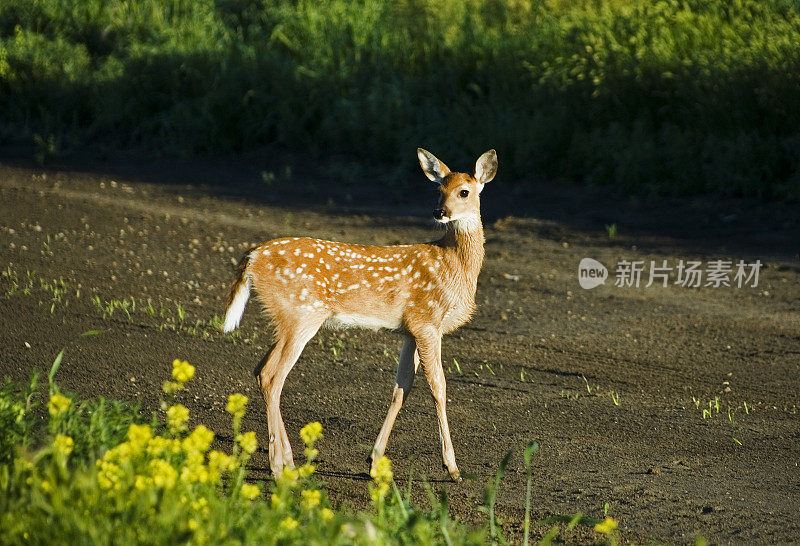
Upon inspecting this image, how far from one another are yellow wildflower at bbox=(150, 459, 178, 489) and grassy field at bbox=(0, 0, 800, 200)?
10.1m

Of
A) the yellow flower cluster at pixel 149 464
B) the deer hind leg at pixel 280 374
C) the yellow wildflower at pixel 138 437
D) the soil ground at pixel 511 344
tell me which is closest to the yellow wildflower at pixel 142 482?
the yellow flower cluster at pixel 149 464

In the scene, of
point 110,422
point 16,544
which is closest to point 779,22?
point 110,422

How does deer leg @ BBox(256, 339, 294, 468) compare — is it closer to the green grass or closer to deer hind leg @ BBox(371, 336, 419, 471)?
deer hind leg @ BBox(371, 336, 419, 471)

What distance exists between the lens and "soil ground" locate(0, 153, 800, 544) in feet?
19.4

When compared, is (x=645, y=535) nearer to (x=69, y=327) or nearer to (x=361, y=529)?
(x=361, y=529)

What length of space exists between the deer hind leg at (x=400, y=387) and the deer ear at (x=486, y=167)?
1.12m

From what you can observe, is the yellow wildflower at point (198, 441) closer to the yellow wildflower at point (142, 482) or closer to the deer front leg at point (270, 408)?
the yellow wildflower at point (142, 482)

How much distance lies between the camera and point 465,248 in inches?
251

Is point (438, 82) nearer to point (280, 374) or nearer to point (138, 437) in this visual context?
point (280, 374)

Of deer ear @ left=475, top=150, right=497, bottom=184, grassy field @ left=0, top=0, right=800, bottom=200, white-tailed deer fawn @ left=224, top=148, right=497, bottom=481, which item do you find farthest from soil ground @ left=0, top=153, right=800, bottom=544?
deer ear @ left=475, top=150, right=497, bottom=184

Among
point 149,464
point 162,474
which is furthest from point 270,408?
point 162,474

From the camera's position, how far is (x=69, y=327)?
26.7ft

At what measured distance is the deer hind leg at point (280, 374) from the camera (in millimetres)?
5695

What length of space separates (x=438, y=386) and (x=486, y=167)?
4.72 ft
